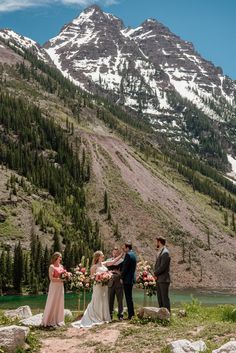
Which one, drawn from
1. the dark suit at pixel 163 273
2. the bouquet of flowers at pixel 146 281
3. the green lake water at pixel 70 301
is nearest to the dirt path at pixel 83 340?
the dark suit at pixel 163 273

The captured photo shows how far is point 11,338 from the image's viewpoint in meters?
18.7

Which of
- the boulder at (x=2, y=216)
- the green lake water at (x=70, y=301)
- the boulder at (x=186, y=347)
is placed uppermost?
the boulder at (x=2, y=216)

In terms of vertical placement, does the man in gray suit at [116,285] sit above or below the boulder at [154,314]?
above

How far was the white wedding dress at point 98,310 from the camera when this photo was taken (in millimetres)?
24938

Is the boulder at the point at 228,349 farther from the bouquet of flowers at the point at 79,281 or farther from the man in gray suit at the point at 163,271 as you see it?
the bouquet of flowers at the point at 79,281

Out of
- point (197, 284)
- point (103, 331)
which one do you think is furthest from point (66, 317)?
point (197, 284)

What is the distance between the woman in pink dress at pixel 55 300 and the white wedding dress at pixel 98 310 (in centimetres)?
92

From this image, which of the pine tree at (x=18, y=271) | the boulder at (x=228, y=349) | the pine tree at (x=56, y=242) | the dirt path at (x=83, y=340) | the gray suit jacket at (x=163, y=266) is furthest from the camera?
the pine tree at (x=56, y=242)

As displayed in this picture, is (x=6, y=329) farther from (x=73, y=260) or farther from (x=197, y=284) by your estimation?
(x=197, y=284)

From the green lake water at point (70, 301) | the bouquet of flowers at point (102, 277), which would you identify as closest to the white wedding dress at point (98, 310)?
the bouquet of flowers at point (102, 277)

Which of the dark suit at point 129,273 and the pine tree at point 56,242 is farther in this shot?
the pine tree at point 56,242

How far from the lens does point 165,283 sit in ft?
80.7

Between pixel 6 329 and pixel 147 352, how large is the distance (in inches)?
207

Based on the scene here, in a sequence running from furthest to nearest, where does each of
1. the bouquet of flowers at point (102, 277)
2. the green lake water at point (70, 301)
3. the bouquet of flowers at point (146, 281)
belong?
the green lake water at point (70, 301) → the bouquet of flowers at point (146, 281) → the bouquet of flowers at point (102, 277)
